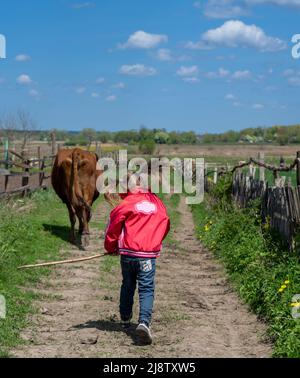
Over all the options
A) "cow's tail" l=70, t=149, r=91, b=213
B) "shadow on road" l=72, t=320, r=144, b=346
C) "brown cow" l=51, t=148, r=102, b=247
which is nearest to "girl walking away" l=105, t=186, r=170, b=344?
"shadow on road" l=72, t=320, r=144, b=346

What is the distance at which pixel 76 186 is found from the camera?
11438 mm

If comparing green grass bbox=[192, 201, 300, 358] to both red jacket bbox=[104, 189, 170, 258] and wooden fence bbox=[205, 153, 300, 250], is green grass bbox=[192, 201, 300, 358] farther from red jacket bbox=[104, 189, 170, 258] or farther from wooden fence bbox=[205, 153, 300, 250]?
red jacket bbox=[104, 189, 170, 258]

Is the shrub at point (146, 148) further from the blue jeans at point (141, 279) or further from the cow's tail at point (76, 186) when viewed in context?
the blue jeans at point (141, 279)

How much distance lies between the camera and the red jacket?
6.11 metres

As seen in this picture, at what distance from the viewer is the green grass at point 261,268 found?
231 inches

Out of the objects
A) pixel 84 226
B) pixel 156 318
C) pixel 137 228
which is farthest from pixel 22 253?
pixel 137 228

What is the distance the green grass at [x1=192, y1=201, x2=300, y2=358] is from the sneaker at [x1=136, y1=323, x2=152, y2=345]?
1.15 meters

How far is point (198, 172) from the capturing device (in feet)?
85.9

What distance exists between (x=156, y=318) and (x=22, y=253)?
336 centimetres

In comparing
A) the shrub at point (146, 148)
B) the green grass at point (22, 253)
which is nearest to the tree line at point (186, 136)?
the shrub at point (146, 148)

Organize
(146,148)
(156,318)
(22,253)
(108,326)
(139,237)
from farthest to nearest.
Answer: (146,148)
(22,253)
(156,318)
(108,326)
(139,237)

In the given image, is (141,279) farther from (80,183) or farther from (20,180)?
(20,180)
